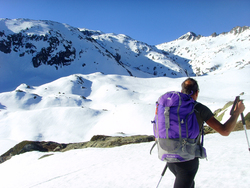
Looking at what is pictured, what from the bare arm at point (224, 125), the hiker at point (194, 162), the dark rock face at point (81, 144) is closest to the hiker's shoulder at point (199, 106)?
the hiker at point (194, 162)

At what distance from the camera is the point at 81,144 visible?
45.9 feet

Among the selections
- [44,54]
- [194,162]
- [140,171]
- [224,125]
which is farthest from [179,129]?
[44,54]

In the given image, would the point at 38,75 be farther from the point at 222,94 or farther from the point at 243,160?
the point at 243,160

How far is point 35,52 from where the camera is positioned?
8144cm

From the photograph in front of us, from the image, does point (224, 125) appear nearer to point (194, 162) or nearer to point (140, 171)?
point (194, 162)

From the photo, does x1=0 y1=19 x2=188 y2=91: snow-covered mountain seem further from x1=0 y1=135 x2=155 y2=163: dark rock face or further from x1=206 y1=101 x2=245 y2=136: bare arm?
x1=206 y1=101 x2=245 y2=136: bare arm

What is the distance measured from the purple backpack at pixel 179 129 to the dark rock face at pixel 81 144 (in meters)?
9.66

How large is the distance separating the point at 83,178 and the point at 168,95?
→ 5.93m

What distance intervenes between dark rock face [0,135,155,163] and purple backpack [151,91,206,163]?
966 centimetres

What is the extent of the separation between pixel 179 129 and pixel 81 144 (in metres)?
Result: 12.9

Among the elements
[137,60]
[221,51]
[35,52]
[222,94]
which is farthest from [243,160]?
[221,51]

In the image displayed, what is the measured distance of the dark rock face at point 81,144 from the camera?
12.1 metres

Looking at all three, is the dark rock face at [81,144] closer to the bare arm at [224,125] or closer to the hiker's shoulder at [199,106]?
the bare arm at [224,125]

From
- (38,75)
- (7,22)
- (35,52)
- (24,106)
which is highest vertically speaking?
(7,22)
